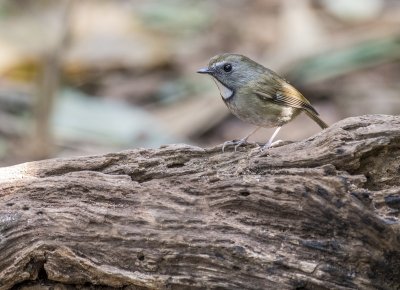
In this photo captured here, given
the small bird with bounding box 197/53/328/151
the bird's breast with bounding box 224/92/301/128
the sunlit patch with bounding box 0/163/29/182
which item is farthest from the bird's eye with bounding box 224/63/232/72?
the sunlit patch with bounding box 0/163/29/182

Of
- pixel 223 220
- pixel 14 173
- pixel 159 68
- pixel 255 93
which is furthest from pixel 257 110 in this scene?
pixel 159 68

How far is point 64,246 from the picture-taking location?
4.54 meters

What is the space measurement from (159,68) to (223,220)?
297 inches

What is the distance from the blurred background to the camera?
9.85 metres

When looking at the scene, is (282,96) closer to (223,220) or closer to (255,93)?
(255,93)

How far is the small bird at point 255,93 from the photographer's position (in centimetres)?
582

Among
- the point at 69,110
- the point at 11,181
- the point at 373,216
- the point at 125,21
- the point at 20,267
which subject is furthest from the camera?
the point at 125,21

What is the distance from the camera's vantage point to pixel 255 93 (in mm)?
5820

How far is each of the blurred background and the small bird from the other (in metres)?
3.65

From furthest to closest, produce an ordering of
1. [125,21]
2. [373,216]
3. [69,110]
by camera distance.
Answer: [125,21] → [69,110] → [373,216]

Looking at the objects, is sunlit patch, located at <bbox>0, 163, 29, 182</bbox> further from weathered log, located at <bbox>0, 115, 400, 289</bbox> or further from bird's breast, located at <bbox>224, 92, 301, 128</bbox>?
bird's breast, located at <bbox>224, 92, 301, 128</bbox>

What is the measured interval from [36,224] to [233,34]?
9007 millimetres

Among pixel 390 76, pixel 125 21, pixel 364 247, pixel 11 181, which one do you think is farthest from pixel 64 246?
pixel 125 21

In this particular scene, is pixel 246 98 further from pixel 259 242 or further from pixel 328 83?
pixel 328 83
